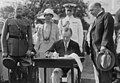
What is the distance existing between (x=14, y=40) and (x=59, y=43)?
3.07ft

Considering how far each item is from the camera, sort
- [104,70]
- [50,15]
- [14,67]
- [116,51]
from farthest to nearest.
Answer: [50,15], [14,67], [116,51], [104,70]

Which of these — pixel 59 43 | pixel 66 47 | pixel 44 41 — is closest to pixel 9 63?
pixel 59 43

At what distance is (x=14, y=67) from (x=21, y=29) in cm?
82

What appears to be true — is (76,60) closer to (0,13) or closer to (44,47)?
(44,47)

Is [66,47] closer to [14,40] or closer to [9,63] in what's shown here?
[14,40]

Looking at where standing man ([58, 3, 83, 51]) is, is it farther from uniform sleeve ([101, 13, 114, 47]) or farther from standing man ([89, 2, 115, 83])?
uniform sleeve ([101, 13, 114, 47])

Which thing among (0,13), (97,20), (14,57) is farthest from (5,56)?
(0,13)

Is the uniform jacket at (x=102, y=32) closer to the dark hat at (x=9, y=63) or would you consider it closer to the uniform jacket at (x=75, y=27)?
the dark hat at (x=9, y=63)

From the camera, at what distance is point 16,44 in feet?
24.8

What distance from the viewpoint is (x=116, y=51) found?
6.94 m

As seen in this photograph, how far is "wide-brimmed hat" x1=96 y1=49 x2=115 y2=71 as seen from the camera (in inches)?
253

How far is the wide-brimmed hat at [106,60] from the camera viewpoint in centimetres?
642

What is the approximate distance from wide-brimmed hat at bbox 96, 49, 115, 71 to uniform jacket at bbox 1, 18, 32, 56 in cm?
186

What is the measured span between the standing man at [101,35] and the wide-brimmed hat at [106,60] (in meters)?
0.09
